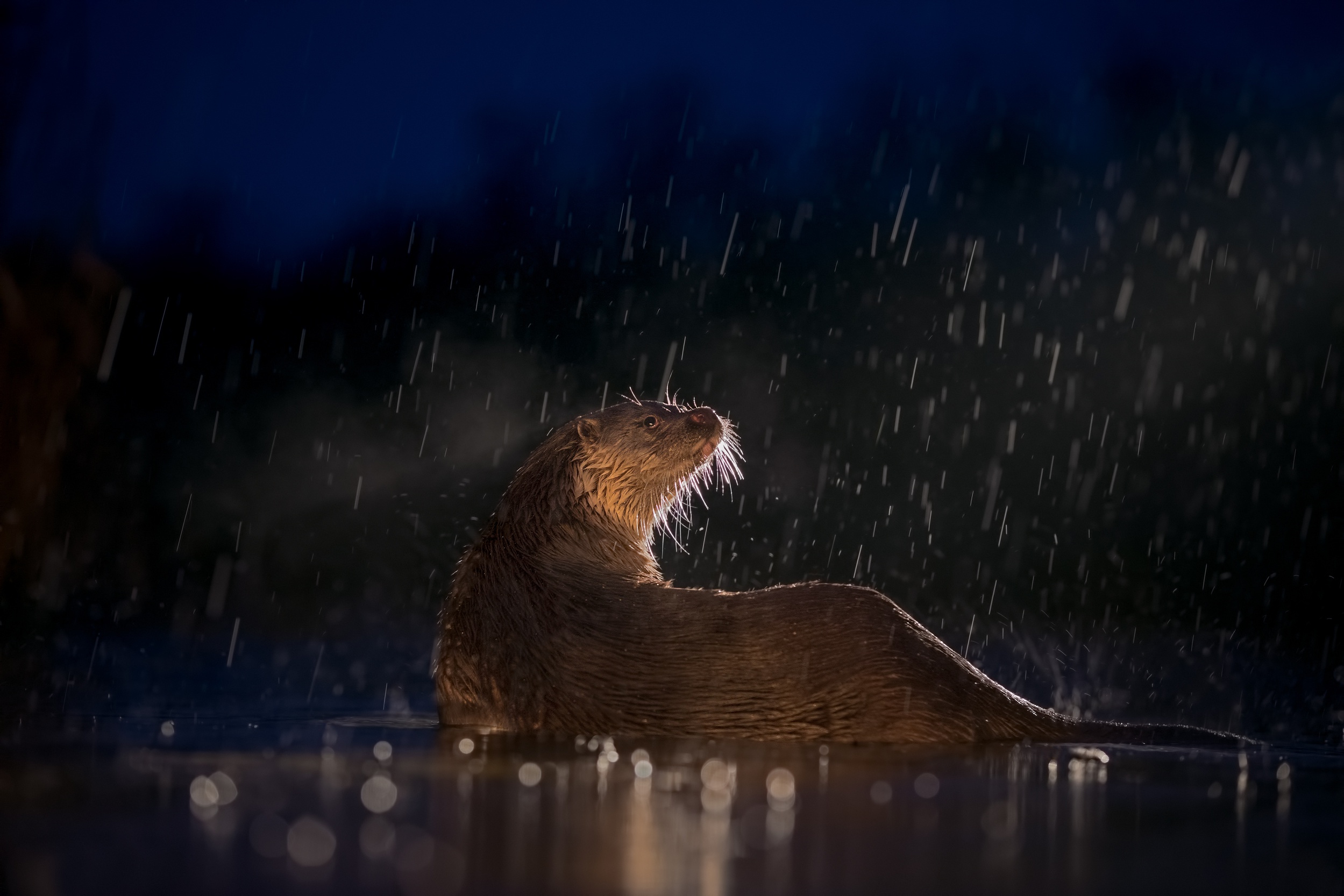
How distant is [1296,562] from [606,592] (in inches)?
483

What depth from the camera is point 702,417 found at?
7.38 m

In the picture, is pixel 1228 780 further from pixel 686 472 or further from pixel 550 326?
pixel 550 326

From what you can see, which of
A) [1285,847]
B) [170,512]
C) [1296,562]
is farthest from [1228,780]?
[170,512]

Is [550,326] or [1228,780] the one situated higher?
[550,326]

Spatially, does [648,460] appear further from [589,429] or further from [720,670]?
[720,670]

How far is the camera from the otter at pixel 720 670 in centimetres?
534

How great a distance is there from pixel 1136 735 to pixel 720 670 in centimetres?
173

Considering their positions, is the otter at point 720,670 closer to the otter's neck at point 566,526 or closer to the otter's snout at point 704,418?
the otter's neck at point 566,526

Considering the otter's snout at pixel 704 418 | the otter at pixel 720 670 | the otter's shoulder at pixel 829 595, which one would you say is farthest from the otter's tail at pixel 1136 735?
the otter's snout at pixel 704 418

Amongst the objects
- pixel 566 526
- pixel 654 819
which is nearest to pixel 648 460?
pixel 566 526

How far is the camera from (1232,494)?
1612 cm

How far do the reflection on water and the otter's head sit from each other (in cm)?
231

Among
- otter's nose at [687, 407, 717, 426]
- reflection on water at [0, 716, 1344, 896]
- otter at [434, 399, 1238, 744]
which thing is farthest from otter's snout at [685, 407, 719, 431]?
reflection on water at [0, 716, 1344, 896]

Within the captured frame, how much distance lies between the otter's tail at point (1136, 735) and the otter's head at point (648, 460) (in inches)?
99.5
